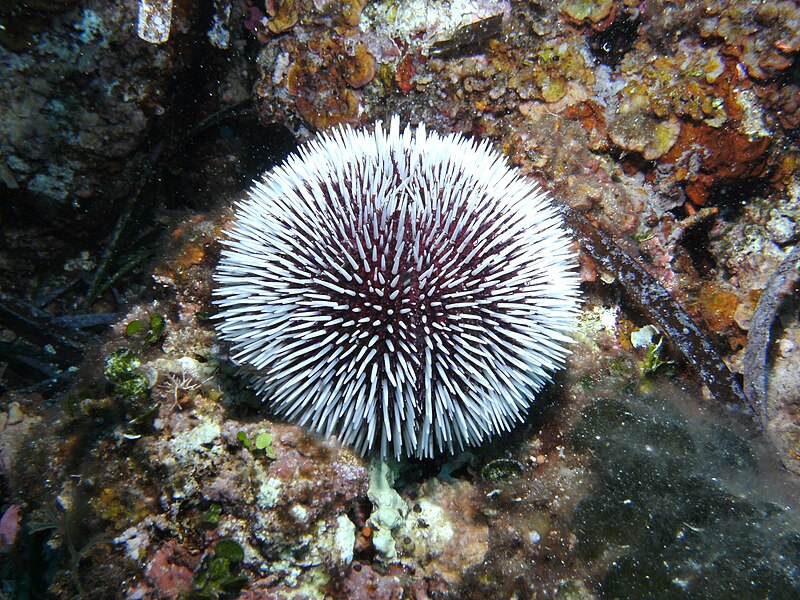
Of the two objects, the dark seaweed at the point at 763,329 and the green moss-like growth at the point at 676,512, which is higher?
the dark seaweed at the point at 763,329

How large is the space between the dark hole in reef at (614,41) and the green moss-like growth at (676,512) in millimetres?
2968

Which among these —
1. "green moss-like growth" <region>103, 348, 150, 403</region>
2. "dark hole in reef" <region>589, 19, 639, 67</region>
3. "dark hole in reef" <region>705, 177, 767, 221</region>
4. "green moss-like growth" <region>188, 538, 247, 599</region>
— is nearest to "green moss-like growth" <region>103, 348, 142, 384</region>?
"green moss-like growth" <region>103, 348, 150, 403</region>

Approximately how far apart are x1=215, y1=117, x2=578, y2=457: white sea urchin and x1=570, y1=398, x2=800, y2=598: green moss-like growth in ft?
2.63

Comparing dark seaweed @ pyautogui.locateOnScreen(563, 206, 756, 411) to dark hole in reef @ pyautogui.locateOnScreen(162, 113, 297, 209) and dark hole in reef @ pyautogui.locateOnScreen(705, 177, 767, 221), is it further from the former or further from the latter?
dark hole in reef @ pyautogui.locateOnScreen(162, 113, 297, 209)

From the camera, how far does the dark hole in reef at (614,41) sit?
146 inches

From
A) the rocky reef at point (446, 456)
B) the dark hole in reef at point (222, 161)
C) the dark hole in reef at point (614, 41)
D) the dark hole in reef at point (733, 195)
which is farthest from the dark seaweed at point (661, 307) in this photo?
the dark hole in reef at point (222, 161)

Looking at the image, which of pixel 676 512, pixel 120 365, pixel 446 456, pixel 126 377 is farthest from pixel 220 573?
pixel 676 512

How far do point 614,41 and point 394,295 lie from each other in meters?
3.24

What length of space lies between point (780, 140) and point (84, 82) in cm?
562

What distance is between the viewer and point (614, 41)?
3.74 m

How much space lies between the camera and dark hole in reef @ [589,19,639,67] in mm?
3711

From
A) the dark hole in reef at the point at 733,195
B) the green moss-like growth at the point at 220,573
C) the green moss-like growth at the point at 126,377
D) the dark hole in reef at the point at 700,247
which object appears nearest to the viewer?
the green moss-like growth at the point at 220,573

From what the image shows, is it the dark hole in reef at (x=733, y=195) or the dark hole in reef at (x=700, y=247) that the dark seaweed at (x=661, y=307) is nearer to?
the dark hole in reef at (x=700, y=247)

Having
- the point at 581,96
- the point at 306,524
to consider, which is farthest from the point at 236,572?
the point at 581,96
